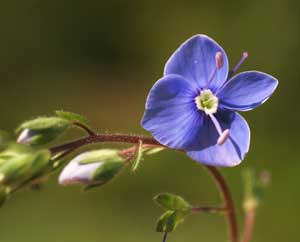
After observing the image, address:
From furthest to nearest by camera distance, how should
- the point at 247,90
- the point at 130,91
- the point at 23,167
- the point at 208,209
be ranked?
the point at 130,91 → the point at 208,209 → the point at 247,90 → the point at 23,167

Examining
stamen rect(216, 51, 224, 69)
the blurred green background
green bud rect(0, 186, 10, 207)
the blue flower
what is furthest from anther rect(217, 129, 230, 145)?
the blurred green background

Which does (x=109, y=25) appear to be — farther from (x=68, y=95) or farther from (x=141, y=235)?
(x=141, y=235)

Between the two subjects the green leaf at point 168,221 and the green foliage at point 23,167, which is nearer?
the green foliage at point 23,167

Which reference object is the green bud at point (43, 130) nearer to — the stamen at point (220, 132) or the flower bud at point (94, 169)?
the flower bud at point (94, 169)

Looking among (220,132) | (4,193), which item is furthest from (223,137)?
(4,193)

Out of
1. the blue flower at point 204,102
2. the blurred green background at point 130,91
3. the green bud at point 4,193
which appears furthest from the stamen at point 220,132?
the blurred green background at point 130,91

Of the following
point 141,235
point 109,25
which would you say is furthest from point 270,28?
point 141,235

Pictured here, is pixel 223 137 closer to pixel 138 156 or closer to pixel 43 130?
pixel 138 156
